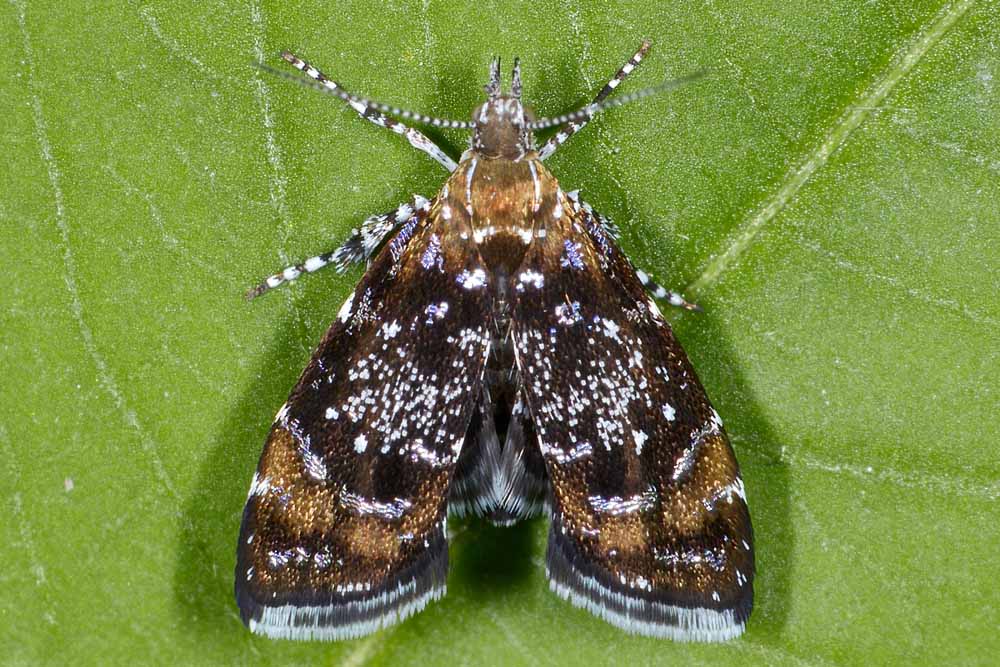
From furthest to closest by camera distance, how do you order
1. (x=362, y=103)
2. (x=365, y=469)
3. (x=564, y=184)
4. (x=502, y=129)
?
(x=564, y=184), (x=362, y=103), (x=502, y=129), (x=365, y=469)

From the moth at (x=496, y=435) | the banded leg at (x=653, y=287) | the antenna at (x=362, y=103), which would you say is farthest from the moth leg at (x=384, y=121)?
the banded leg at (x=653, y=287)

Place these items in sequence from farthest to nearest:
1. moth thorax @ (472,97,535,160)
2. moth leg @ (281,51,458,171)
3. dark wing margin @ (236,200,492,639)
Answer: moth leg @ (281,51,458,171) < moth thorax @ (472,97,535,160) < dark wing margin @ (236,200,492,639)

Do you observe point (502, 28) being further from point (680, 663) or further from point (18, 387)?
point (680, 663)

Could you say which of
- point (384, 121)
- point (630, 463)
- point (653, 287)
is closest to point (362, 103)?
point (384, 121)

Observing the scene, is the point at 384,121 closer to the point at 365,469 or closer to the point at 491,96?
the point at 491,96

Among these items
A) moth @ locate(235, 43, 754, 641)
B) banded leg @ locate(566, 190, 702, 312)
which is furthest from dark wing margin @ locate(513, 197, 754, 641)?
banded leg @ locate(566, 190, 702, 312)

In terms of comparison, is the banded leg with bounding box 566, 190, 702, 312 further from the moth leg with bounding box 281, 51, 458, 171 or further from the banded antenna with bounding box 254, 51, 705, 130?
the moth leg with bounding box 281, 51, 458, 171
